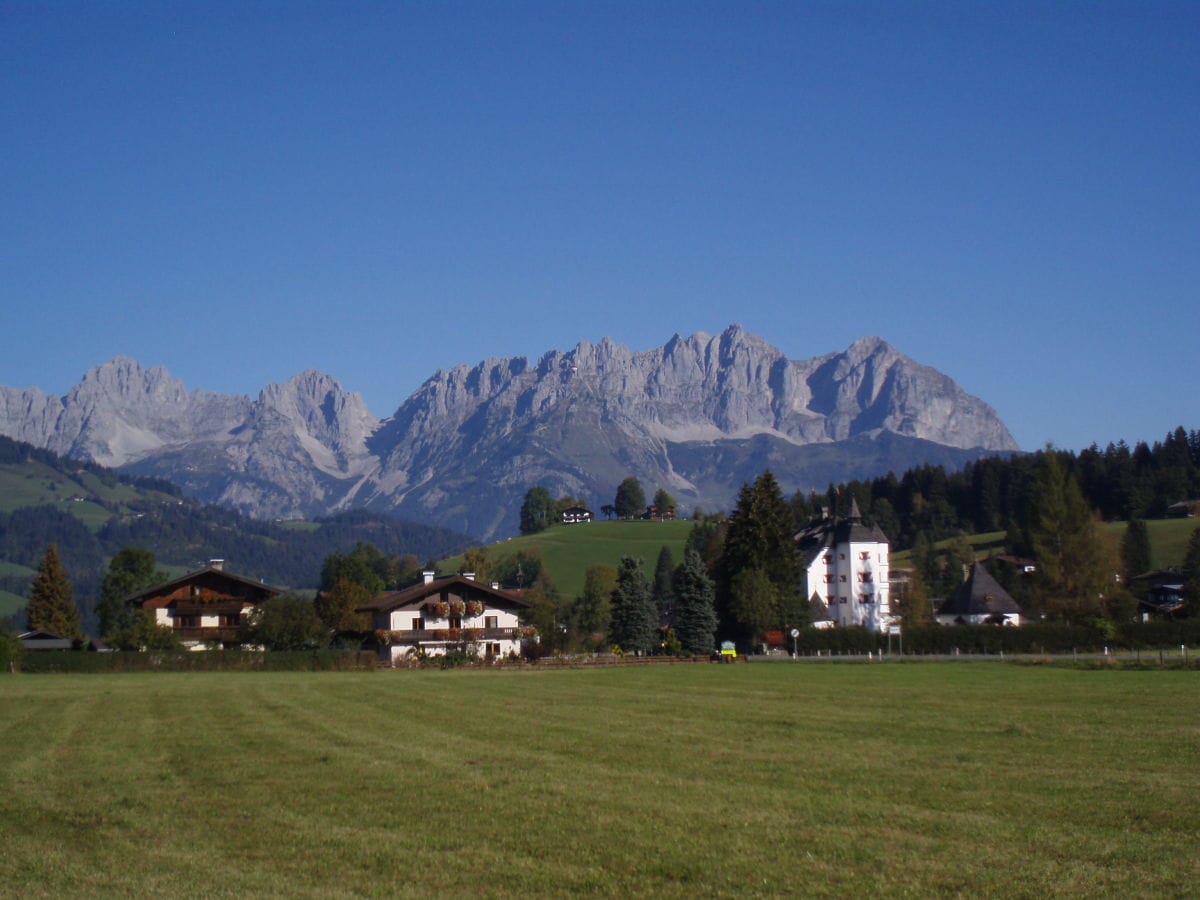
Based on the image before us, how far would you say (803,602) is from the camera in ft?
327

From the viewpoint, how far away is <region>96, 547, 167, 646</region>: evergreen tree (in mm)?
114562

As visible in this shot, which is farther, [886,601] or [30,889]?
[886,601]

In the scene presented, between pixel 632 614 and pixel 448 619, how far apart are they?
1458cm

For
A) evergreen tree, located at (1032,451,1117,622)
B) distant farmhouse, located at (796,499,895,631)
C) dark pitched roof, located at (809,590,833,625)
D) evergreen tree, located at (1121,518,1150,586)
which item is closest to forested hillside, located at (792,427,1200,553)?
evergreen tree, located at (1121,518,1150,586)

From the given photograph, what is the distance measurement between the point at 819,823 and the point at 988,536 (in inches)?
7134

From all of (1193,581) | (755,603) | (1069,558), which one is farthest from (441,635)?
(1193,581)

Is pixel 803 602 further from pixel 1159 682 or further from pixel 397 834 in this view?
pixel 397 834

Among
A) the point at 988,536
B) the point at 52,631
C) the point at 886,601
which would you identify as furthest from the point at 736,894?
the point at 988,536

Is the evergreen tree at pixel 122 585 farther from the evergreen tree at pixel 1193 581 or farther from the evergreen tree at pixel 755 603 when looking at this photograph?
the evergreen tree at pixel 1193 581

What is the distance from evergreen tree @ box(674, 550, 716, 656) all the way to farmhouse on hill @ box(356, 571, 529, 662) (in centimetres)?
1208

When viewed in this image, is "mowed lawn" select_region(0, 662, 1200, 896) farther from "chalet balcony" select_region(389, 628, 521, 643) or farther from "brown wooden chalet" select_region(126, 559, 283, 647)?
"brown wooden chalet" select_region(126, 559, 283, 647)

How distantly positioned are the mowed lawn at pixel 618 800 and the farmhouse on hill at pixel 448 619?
197 ft

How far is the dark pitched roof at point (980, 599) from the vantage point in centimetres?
11969

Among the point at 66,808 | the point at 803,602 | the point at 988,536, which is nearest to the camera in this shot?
the point at 66,808
